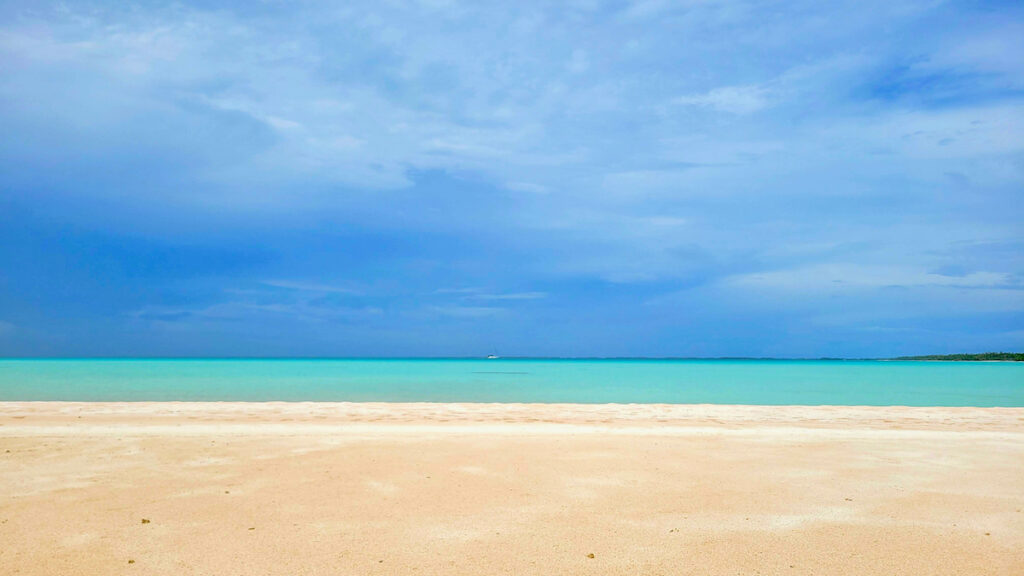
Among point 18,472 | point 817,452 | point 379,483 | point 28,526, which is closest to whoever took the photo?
point 28,526

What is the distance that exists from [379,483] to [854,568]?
16.6ft

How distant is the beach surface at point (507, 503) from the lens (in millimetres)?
4953

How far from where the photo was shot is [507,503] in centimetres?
661

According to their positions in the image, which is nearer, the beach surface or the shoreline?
the beach surface

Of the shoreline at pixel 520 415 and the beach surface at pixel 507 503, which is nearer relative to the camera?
the beach surface at pixel 507 503

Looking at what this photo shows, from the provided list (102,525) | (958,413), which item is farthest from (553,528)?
(958,413)

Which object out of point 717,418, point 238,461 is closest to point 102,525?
point 238,461

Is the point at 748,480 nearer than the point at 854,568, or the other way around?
the point at 854,568

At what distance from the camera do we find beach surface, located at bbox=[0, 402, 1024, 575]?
16.3 feet

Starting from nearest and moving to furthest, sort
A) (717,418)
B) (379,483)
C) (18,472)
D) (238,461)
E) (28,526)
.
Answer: (28,526)
(379,483)
(18,472)
(238,461)
(717,418)

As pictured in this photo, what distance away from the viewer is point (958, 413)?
1945 centimetres

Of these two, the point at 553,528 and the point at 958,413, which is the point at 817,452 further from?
the point at 958,413

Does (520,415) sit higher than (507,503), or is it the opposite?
(507,503)

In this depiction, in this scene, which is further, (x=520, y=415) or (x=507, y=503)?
(x=520, y=415)
